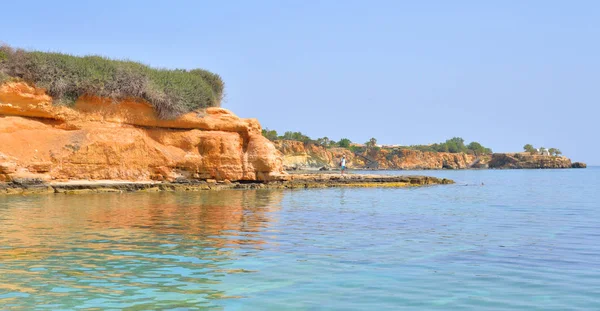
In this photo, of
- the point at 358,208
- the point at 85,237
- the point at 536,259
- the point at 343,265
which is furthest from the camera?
the point at 358,208

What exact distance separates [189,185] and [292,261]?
18.3 meters

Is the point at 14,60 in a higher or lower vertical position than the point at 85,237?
higher

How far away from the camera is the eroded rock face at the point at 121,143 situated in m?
22.9

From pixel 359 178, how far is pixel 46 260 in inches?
1096

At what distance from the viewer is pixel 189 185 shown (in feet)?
84.0

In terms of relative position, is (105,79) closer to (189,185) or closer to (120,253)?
(189,185)

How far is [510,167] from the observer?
107 metres

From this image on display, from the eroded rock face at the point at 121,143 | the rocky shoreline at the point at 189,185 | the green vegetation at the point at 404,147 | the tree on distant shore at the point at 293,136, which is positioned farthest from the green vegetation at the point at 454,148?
the eroded rock face at the point at 121,143

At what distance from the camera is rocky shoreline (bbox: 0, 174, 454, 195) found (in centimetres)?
2153

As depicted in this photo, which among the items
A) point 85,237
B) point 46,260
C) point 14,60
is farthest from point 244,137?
point 46,260

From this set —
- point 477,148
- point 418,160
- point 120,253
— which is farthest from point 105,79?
point 477,148

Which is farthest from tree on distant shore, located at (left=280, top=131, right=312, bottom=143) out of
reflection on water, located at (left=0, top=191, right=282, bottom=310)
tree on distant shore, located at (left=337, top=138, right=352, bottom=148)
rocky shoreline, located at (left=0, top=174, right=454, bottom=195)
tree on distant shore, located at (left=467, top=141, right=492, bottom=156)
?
reflection on water, located at (left=0, top=191, right=282, bottom=310)

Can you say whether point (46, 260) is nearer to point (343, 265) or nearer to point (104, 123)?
point (343, 265)

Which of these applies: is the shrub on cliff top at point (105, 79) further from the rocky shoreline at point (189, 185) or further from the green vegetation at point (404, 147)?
the green vegetation at point (404, 147)
